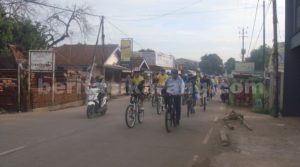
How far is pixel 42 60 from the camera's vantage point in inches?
1010

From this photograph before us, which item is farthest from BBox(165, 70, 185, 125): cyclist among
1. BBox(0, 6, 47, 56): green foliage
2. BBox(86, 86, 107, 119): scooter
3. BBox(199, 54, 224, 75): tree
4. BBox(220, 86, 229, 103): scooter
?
BBox(199, 54, 224, 75): tree

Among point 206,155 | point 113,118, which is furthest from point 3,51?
point 206,155

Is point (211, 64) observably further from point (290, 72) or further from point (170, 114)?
point (170, 114)

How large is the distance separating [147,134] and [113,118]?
5103 millimetres

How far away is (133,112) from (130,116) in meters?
0.38

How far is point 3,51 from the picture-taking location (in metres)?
29.1

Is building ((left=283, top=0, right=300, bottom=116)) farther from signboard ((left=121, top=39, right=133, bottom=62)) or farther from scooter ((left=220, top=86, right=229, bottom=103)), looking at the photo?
signboard ((left=121, top=39, right=133, bottom=62))

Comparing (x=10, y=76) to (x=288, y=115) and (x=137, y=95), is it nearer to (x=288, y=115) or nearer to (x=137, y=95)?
(x=137, y=95)

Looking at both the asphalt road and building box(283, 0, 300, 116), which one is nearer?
the asphalt road

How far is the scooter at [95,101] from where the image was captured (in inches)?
781

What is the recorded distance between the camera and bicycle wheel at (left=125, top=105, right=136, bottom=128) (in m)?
16.3

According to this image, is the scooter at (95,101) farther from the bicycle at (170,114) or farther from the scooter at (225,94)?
the scooter at (225,94)

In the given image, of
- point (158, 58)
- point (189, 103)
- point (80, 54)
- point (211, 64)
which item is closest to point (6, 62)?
point (189, 103)

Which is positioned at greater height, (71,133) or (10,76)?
(10,76)
